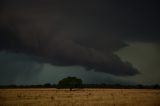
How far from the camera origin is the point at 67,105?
4025 centimetres

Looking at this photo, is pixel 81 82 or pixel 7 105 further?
pixel 81 82

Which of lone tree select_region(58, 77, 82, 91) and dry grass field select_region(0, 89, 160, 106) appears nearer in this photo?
dry grass field select_region(0, 89, 160, 106)

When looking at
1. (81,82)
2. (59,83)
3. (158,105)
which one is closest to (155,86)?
(81,82)

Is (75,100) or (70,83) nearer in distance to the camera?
(75,100)

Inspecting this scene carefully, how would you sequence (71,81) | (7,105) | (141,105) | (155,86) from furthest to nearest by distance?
(155,86) < (71,81) < (141,105) < (7,105)

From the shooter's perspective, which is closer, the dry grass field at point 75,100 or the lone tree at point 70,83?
the dry grass field at point 75,100

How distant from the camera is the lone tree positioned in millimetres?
117812

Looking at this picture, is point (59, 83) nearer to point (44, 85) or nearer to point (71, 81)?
point (71, 81)

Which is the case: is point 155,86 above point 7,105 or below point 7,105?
above

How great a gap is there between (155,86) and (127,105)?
3962 inches

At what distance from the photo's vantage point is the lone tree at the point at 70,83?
387 ft

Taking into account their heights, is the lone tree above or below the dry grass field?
above

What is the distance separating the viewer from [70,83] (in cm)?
11825

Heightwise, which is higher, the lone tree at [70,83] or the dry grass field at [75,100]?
the lone tree at [70,83]
